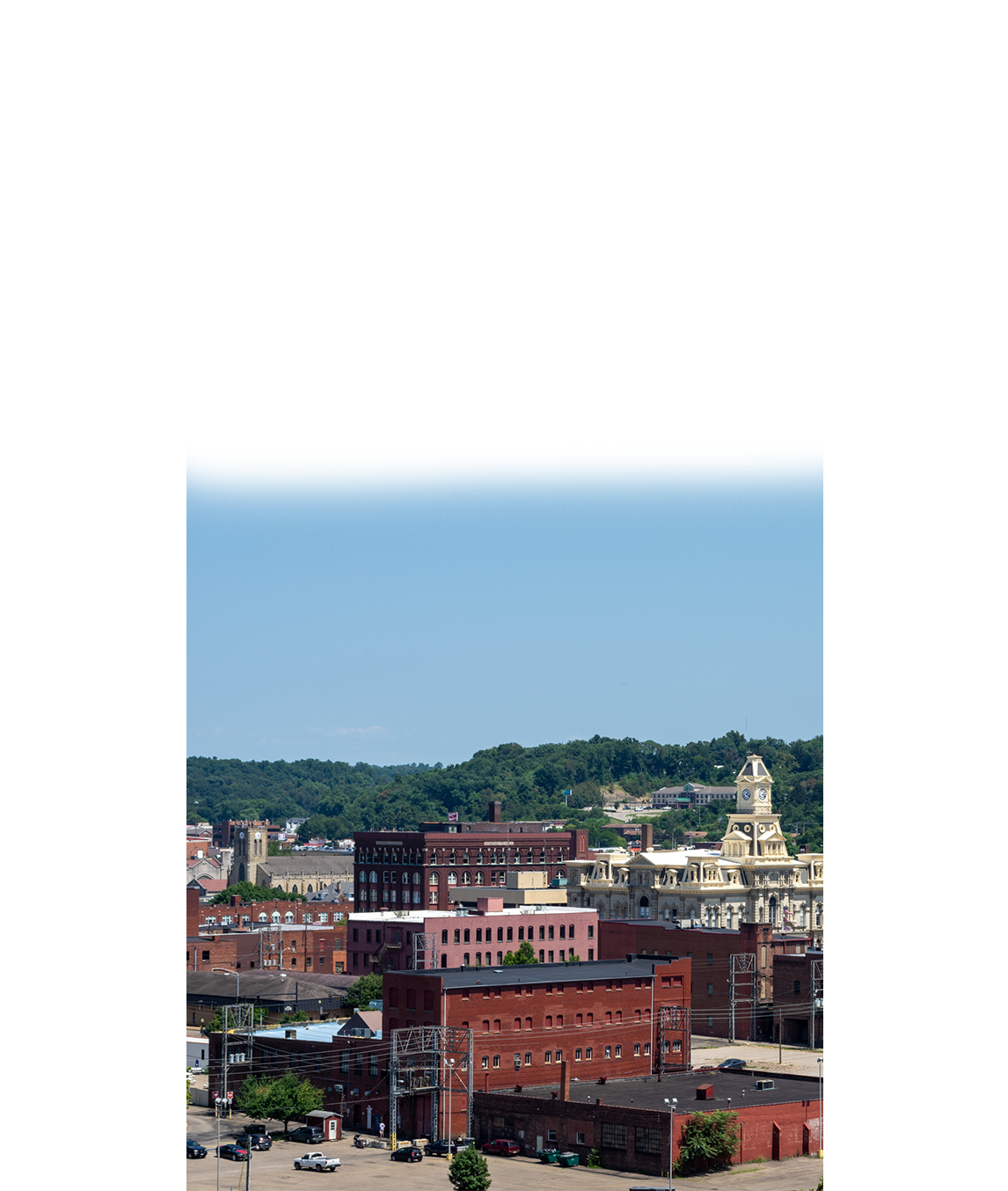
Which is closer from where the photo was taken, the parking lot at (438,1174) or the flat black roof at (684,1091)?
the parking lot at (438,1174)

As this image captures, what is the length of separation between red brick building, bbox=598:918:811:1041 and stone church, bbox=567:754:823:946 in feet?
7.20

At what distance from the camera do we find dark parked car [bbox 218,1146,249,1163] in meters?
9.88

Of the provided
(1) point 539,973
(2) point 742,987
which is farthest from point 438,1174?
(2) point 742,987

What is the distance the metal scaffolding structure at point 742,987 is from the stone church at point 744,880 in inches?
107

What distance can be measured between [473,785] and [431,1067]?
19.2 meters

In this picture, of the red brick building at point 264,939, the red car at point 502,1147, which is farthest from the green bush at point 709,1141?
the red brick building at point 264,939

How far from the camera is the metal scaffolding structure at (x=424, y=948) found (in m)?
17.5

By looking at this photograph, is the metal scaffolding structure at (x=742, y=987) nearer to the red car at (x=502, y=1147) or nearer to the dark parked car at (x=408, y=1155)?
the red car at (x=502, y=1147)
